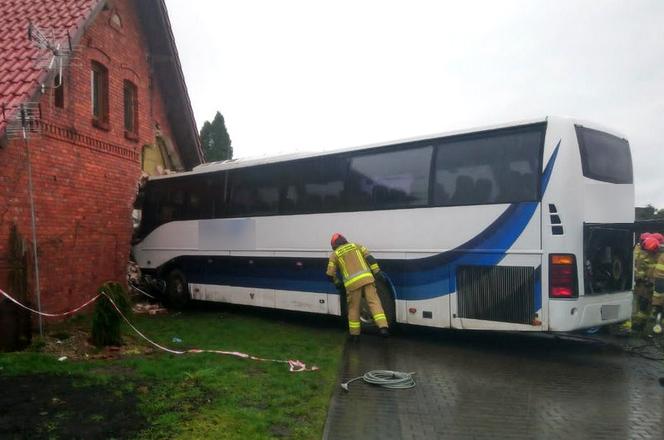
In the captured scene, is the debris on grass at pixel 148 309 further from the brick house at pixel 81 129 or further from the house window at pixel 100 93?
the house window at pixel 100 93

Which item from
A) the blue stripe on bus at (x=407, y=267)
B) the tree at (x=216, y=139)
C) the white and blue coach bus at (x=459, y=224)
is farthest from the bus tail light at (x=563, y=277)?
the tree at (x=216, y=139)

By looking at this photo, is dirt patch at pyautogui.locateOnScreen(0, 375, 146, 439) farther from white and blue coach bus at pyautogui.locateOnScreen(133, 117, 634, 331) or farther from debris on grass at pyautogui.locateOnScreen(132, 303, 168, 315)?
debris on grass at pyautogui.locateOnScreen(132, 303, 168, 315)

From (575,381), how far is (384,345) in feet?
9.82

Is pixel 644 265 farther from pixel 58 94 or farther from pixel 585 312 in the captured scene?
pixel 58 94

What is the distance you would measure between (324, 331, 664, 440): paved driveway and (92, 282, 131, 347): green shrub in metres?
→ 3.45

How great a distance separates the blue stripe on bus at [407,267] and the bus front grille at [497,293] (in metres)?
0.10

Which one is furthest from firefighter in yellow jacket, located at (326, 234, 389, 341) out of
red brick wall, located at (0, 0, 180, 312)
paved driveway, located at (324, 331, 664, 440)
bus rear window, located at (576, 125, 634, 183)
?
red brick wall, located at (0, 0, 180, 312)

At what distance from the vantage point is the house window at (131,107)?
13.0 meters

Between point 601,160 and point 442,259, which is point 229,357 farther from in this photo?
point 601,160

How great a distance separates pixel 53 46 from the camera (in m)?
8.88

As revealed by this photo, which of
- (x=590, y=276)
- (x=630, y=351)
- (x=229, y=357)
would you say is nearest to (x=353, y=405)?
(x=229, y=357)

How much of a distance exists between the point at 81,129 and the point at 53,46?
200 centimetres

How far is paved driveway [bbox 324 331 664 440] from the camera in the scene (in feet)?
16.8

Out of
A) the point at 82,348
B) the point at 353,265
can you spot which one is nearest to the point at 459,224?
the point at 353,265
